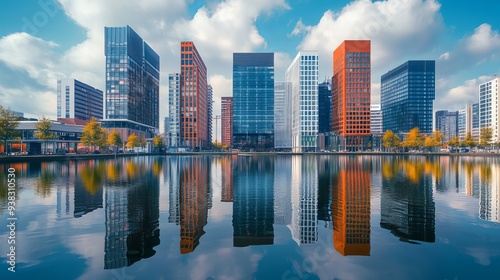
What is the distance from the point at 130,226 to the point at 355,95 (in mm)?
189520

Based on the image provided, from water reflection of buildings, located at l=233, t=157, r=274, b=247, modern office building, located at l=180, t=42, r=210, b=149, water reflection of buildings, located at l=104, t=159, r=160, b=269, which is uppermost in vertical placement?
modern office building, located at l=180, t=42, r=210, b=149

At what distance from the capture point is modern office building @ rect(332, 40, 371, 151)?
589 feet

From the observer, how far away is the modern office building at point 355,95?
17962 centimetres

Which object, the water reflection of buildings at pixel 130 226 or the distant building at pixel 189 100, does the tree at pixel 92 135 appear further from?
the water reflection of buildings at pixel 130 226

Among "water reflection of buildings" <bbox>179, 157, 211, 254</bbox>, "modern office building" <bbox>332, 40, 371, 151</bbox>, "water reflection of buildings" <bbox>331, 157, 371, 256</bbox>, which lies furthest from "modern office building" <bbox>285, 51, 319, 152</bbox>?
"water reflection of buildings" <bbox>179, 157, 211, 254</bbox>

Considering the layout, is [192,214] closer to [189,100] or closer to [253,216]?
[253,216]

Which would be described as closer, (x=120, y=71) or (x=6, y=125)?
(x=6, y=125)

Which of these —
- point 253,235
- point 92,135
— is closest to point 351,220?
point 253,235

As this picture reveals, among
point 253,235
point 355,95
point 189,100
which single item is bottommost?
point 253,235

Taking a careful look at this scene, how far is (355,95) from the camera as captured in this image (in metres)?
185

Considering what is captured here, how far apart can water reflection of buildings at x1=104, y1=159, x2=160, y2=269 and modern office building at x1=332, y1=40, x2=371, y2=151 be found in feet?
561

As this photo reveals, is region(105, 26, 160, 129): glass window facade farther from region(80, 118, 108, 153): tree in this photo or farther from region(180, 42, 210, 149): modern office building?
region(80, 118, 108, 153): tree

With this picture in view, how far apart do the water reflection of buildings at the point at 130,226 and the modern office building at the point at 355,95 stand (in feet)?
561

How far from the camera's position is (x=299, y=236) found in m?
16.2
